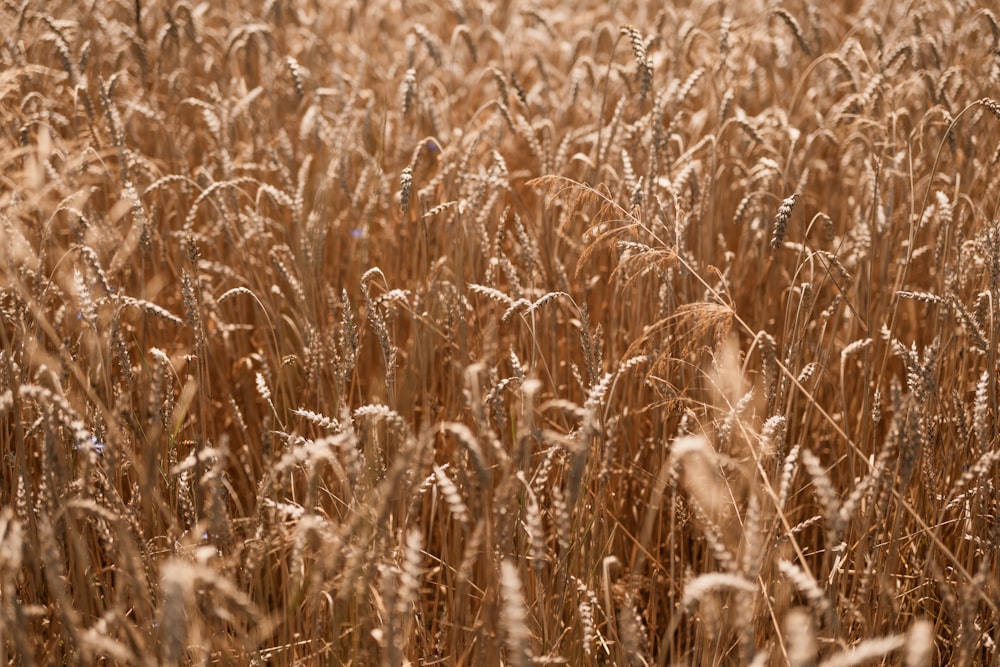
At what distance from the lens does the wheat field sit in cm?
96

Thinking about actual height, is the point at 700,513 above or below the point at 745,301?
above

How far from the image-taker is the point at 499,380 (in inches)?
60.2

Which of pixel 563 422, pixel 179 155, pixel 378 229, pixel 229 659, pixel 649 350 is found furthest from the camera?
pixel 378 229

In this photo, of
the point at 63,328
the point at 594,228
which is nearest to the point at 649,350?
the point at 594,228

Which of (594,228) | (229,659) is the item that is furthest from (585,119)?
(229,659)

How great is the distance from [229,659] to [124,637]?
0.69 ft

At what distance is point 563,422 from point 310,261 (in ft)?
1.83

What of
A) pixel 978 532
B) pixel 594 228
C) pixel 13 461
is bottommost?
pixel 978 532

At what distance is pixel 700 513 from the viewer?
88 cm

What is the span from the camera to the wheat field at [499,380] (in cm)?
96

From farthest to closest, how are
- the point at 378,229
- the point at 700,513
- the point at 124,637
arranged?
the point at 378,229
the point at 124,637
the point at 700,513

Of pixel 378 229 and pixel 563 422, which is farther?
pixel 378 229

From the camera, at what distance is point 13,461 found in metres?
1.28

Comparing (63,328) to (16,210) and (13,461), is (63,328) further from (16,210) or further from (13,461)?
(16,210)
